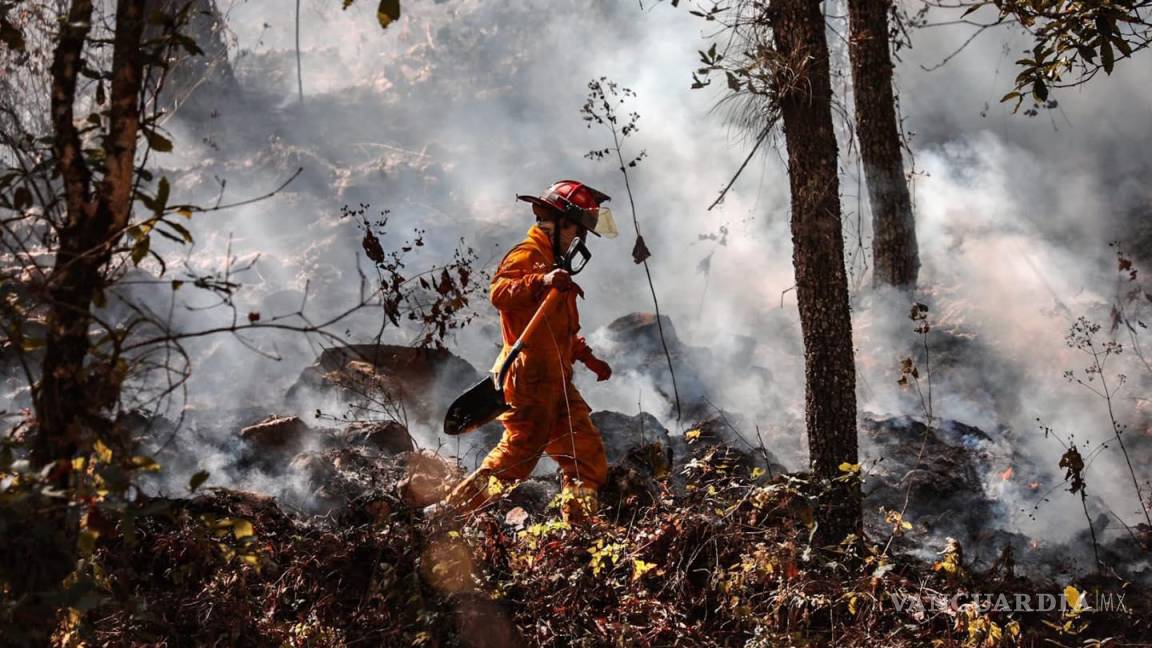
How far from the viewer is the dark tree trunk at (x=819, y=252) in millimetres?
4391

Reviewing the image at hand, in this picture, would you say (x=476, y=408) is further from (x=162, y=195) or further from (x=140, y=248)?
(x=162, y=195)

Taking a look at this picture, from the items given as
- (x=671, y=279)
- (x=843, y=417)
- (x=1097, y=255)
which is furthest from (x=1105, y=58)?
(x=671, y=279)

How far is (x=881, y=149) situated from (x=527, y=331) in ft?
15.5

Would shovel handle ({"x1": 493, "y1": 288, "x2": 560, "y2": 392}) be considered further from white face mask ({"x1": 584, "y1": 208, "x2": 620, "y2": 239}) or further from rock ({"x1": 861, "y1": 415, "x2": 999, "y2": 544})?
rock ({"x1": 861, "y1": 415, "x2": 999, "y2": 544})

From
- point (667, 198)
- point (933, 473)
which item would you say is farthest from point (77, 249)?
point (667, 198)

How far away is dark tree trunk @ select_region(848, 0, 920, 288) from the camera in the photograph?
7855 millimetres

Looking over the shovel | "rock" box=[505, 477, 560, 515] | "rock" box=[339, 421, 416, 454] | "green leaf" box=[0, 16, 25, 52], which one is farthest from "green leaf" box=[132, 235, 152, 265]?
"rock" box=[339, 421, 416, 454]

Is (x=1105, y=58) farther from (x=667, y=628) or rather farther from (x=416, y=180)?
(x=416, y=180)

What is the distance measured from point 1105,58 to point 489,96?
14.2m

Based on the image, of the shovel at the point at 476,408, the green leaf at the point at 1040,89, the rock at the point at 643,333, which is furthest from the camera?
the rock at the point at 643,333

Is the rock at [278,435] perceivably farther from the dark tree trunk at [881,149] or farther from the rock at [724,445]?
the dark tree trunk at [881,149]

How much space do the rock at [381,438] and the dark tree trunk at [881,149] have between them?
4.51 meters

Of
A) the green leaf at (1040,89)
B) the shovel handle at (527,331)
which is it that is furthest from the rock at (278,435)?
the green leaf at (1040,89)

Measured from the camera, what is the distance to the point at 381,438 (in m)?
6.81
